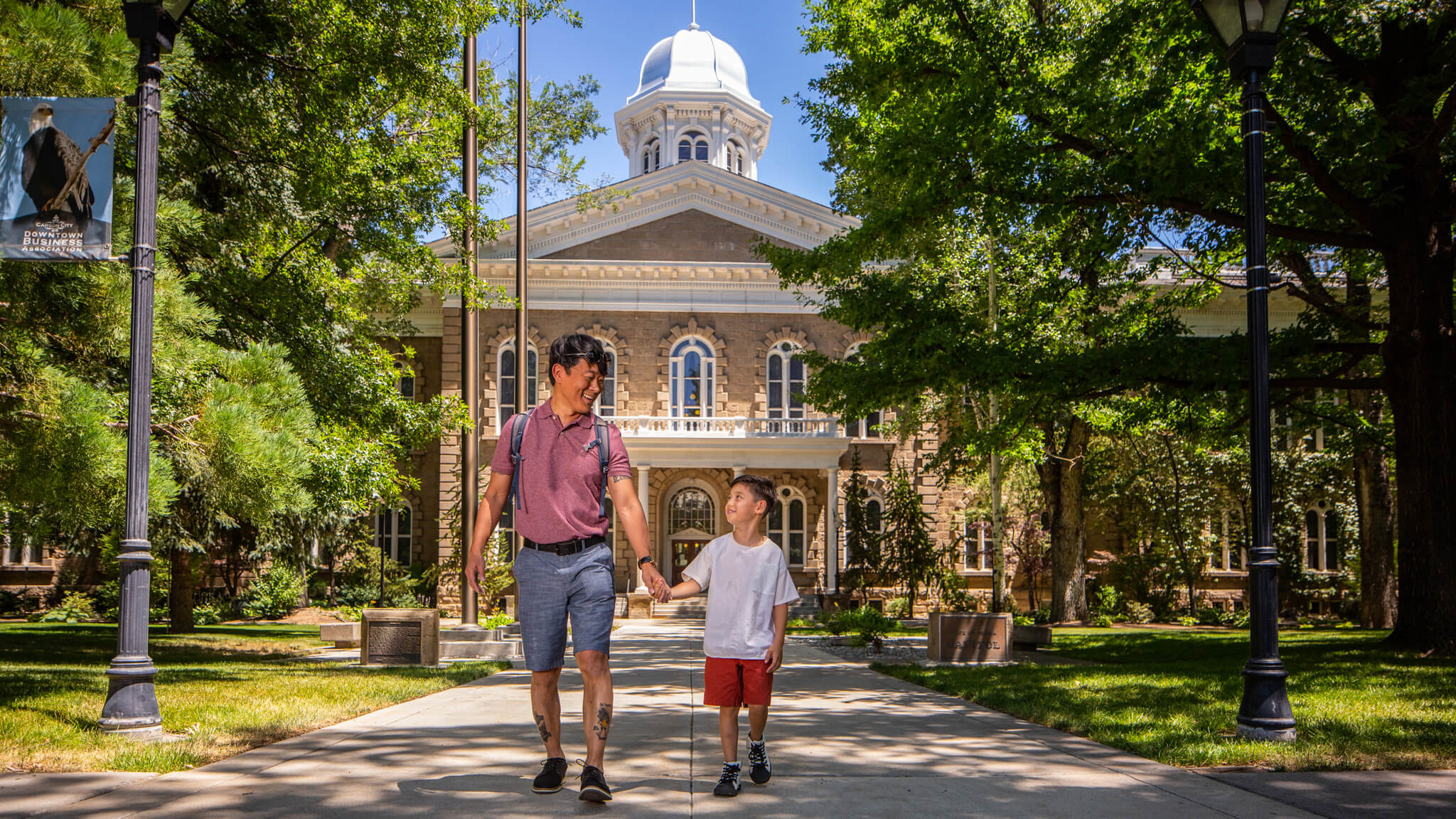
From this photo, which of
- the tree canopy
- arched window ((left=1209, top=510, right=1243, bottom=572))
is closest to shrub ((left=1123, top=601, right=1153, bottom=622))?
arched window ((left=1209, top=510, right=1243, bottom=572))

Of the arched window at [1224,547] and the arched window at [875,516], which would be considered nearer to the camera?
the arched window at [875,516]

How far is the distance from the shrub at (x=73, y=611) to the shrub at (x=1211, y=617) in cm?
2909

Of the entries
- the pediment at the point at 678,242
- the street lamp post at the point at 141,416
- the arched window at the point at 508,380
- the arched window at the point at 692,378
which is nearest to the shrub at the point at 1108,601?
the arched window at the point at 692,378

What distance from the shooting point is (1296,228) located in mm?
13617

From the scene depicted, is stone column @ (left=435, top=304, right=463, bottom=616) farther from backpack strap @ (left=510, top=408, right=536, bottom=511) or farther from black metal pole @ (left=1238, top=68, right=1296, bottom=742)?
backpack strap @ (left=510, top=408, right=536, bottom=511)

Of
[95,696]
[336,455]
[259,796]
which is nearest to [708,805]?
[259,796]

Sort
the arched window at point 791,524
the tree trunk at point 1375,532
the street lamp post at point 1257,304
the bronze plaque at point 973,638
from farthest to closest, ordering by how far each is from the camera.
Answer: the arched window at point 791,524
the tree trunk at point 1375,532
the bronze plaque at point 973,638
the street lamp post at point 1257,304

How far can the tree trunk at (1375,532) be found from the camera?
22531 millimetres

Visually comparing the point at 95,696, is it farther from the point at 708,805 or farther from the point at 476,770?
the point at 708,805

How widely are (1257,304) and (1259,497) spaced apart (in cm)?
139

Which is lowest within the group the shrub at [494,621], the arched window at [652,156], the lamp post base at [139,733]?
the shrub at [494,621]

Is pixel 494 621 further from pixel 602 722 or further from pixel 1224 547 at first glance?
pixel 1224 547

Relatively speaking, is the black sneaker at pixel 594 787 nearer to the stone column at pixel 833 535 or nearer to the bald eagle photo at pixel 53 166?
the bald eagle photo at pixel 53 166

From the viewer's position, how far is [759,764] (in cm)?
575
